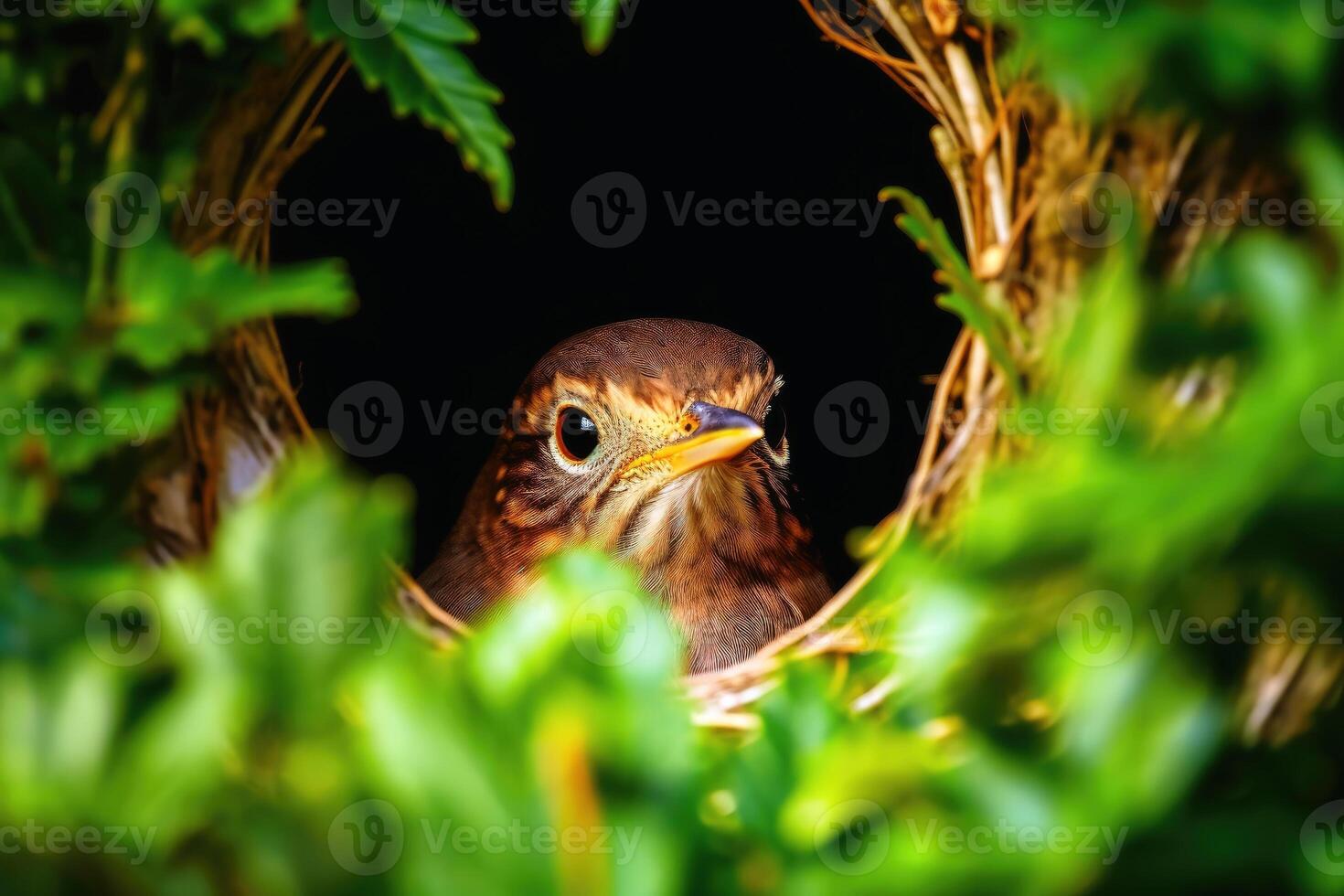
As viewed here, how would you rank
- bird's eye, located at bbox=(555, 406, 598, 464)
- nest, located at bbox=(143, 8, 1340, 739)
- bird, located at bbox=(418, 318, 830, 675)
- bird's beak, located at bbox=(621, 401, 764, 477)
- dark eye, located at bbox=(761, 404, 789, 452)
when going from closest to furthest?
1. nest, located at bbox=(143, 8, 1340, 739)
2. bird's beak, located at bbox=(621, 401, 764, 477)
3. bird, located at bbox=(418, 318, 830, 675)
4. bird's eye, located at bbox=(555, 406, 598, 464)
5. dark eye, located at bbox=(761, 404, 789, 452)

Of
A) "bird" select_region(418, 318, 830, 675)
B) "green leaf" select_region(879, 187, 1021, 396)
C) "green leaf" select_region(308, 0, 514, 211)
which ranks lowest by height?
"bird" select_region(418, 318, 830, 675)

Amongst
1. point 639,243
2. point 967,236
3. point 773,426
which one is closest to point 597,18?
point 967,236

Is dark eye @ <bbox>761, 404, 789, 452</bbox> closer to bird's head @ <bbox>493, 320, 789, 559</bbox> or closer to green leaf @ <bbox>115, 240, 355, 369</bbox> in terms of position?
bird's head @ <bbox>493, 320, 789, 559</bbox>

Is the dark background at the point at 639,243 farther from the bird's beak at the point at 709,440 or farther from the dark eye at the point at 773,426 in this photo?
the bird's beak at the point at 709,440

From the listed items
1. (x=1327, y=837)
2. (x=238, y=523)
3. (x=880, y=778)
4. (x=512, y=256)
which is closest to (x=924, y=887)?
(x=880, y=778)

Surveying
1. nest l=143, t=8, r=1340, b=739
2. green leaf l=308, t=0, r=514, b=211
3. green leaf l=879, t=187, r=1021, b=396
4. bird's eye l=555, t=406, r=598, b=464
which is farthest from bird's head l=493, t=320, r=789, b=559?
green leaf l=308, t=0, r=514, b=211

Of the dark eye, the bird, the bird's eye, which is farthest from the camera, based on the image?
the dark eye

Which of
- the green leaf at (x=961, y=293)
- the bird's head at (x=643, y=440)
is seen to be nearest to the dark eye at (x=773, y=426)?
the bird's head at (x=643, y=440)

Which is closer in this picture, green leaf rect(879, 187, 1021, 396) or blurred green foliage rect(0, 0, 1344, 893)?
blurred green foliage rect(0, 0, 1344, 893)

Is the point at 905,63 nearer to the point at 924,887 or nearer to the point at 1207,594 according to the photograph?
the point at 1207,594
